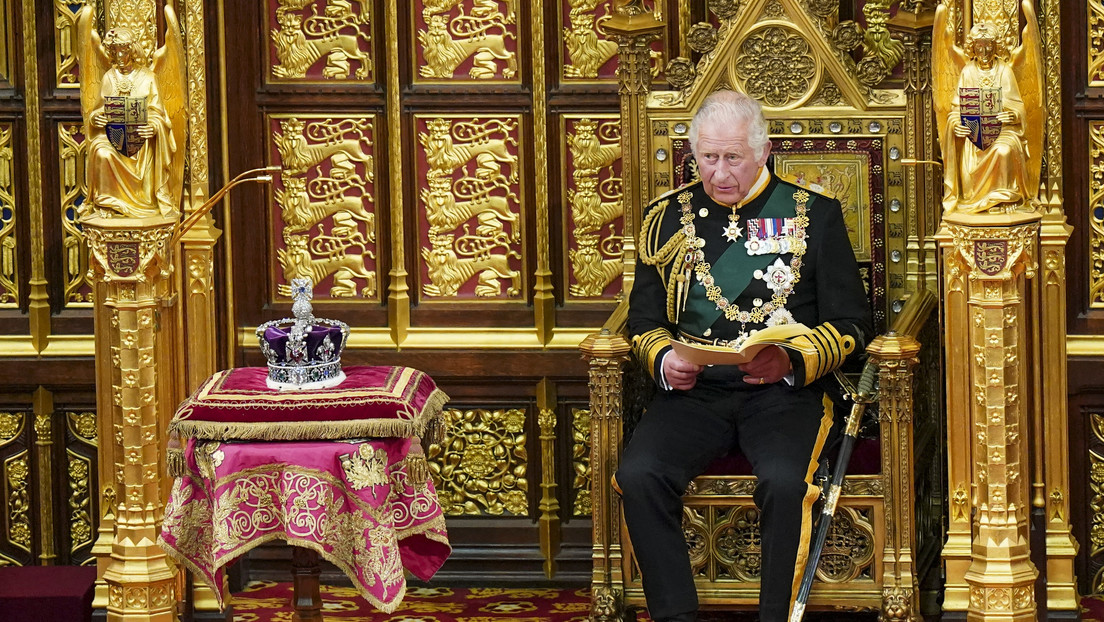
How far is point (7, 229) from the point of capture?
270 inches

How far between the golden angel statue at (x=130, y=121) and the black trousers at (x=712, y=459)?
170cm

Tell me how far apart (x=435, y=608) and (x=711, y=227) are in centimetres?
166

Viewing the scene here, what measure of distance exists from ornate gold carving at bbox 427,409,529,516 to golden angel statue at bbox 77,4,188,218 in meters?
1.48

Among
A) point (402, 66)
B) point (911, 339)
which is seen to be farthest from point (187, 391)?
point (911, 339)

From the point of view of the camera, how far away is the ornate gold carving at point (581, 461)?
6.88m

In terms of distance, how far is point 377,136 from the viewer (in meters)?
6.85

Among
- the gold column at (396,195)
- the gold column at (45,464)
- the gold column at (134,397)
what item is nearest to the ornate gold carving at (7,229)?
the gold column at (45,464)

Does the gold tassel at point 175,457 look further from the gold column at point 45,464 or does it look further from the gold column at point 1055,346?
the gold column at point 1055,346

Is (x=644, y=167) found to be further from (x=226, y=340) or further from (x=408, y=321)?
(x=226, y=340)

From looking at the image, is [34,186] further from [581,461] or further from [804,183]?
[804,183]

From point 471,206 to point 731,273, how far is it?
1270 millimetres

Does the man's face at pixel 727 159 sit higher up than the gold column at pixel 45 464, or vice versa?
the man's face at pixel 727 159

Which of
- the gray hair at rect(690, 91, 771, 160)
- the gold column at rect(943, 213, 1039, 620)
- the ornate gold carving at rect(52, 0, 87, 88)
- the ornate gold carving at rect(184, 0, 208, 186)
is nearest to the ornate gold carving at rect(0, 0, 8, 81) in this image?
the ornate gold carving at rect(52, 0, 87, 88)

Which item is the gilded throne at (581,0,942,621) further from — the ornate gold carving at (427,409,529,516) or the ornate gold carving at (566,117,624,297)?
the ornate gold carving at (427,409,529,516)
